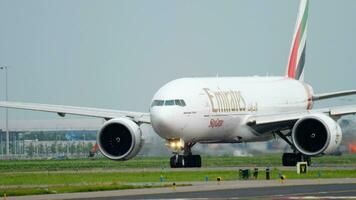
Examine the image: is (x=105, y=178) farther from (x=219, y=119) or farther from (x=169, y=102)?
(x=219, y=119)

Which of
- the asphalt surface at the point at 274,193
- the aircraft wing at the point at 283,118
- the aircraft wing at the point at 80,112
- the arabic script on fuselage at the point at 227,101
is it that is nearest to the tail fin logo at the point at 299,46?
the arabic script on fuselage at the point at 227,101

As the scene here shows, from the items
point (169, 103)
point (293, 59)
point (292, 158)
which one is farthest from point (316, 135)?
point (293, 59)

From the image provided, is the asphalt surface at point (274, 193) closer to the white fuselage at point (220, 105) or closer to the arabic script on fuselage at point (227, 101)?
the white fuselage at point (220, 105)

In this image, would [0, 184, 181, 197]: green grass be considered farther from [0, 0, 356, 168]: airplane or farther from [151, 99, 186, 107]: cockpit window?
[151, 99, 186, 107]: cockpit window

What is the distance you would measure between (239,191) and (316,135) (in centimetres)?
2431

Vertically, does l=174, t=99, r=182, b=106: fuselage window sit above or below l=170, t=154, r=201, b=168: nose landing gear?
above

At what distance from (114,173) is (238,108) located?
13.3m

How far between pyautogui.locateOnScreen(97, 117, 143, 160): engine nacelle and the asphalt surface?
2431 centimetres

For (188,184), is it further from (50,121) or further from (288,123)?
(50,121)

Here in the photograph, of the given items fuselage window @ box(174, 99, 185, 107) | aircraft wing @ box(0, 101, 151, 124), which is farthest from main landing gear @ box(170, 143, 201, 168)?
aircraft wing @ box(0, 101, 151, 124)

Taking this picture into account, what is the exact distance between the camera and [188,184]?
57344 millimetres

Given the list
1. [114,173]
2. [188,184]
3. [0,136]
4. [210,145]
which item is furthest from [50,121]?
[188,184]

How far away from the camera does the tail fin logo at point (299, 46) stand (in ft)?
303

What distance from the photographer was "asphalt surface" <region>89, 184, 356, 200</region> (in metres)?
48.6
